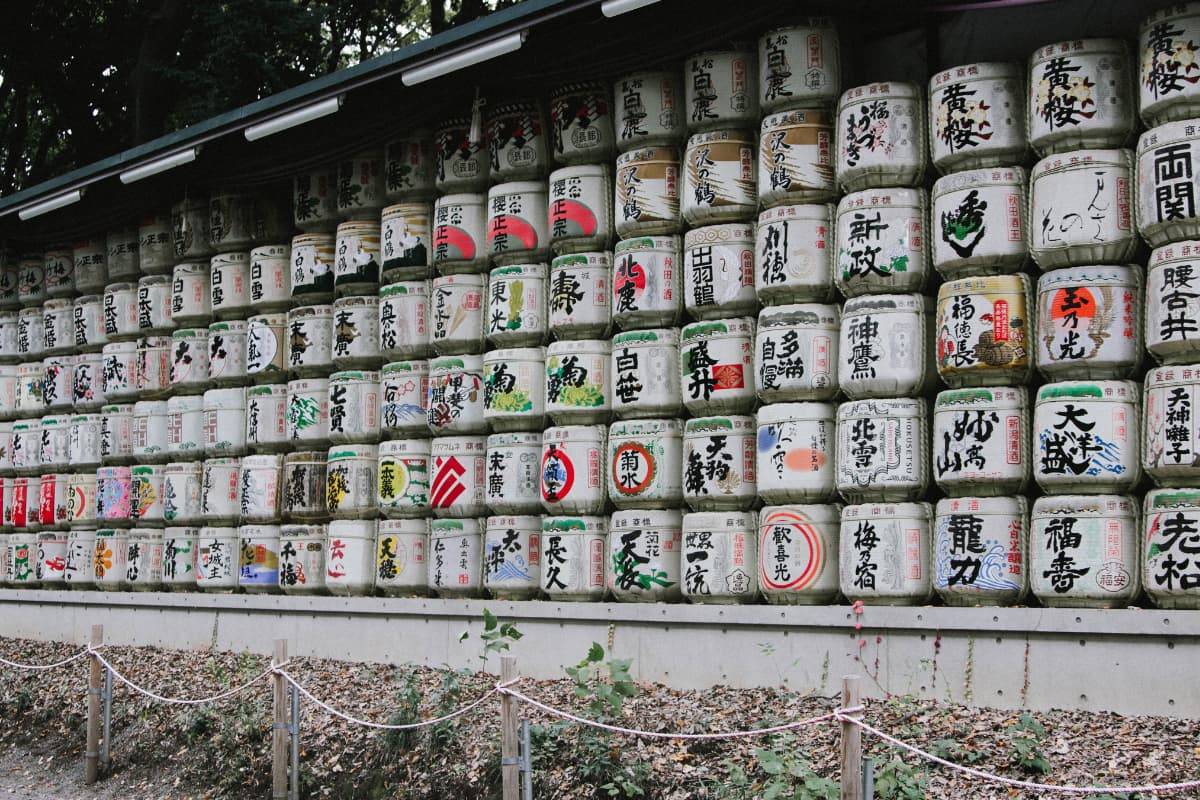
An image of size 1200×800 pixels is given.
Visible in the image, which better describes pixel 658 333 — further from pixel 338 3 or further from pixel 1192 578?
pixel 338 3

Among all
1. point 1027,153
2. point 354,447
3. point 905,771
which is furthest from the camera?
point 354,447

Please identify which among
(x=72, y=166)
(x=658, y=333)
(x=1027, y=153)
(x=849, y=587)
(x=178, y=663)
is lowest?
(x=178, y=663)

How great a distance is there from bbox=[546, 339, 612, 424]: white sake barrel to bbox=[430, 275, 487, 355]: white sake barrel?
1060 millimetres

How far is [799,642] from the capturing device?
31.4 feet

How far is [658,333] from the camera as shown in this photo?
10750 millimetres

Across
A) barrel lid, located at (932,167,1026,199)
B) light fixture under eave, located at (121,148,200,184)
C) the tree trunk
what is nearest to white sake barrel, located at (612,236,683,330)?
barrel lid, located at (932,167,1026,199)

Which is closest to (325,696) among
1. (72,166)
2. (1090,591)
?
(1090,591)

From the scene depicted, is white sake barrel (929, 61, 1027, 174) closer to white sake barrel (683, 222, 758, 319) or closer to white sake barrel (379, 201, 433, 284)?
white sake barrel (683, 222, 758, 319)

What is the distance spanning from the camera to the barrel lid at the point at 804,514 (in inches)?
384

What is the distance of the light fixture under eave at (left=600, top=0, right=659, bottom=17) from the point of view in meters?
9.84

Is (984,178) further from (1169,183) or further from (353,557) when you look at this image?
(353,557)

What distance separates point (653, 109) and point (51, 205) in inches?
281

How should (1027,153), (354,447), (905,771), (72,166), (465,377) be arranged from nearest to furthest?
(905,771) < (1027,153) < (465,377) < (354,447) < (72,166)

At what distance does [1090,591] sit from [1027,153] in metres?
2.79
